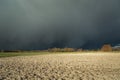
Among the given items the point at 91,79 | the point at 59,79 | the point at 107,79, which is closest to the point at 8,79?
the point at 59,79

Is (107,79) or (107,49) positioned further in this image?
(107,49)

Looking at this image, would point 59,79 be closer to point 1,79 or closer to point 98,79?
point 98,79

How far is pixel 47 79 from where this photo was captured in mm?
10977

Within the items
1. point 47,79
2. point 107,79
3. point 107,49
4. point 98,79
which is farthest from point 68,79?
point 107,49

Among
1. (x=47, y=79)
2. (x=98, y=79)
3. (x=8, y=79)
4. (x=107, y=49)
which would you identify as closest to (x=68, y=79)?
(x=47, y=79)

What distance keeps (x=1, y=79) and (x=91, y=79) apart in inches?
242

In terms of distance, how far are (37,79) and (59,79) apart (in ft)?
4.97

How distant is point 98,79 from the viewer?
1118cm

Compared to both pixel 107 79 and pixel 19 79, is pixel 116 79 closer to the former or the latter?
pixel 107 79

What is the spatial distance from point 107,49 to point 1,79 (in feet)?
394

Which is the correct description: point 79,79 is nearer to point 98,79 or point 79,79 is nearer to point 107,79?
point 98,79

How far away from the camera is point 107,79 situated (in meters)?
11.3

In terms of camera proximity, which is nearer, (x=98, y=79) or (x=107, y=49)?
(x=98, y=79)

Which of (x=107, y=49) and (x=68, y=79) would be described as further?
(x=107, y=49)
